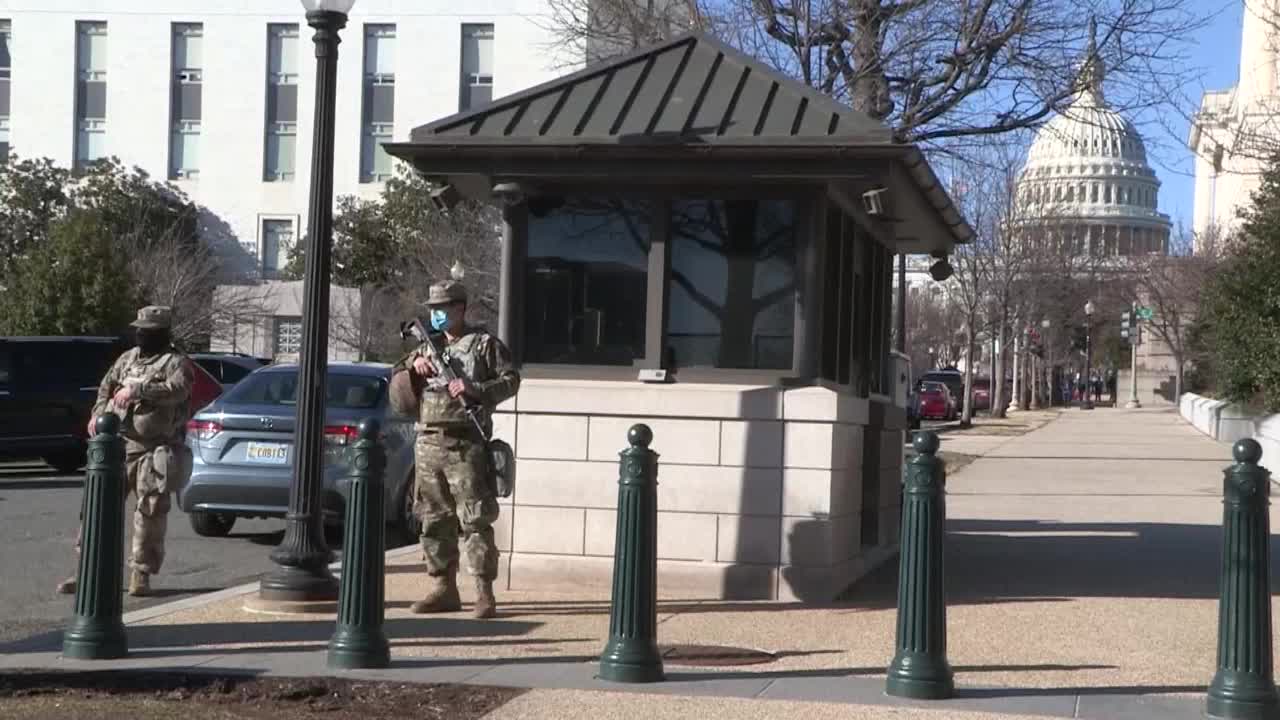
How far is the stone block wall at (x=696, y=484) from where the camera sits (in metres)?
10.2

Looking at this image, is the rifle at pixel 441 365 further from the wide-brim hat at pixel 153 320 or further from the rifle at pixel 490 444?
the wide-brim hat at pixel 153 320

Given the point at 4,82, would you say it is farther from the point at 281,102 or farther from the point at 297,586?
the point at 297,586

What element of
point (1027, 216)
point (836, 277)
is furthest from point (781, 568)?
point (1027, 216)

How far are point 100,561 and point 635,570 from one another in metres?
2.54

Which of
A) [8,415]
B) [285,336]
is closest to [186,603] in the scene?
[8,415]

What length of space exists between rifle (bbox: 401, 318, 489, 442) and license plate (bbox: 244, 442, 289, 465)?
14.0ft

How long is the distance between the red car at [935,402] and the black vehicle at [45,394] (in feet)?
106

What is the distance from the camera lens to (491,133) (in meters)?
10.4

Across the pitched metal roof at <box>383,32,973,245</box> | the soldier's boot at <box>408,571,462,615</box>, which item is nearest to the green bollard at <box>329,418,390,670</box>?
the soldier's boot at <box>408,571,462,615</box>

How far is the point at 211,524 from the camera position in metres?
14.8

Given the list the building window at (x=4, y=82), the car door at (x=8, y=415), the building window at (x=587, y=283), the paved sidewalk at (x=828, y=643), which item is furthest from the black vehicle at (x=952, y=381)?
the building window at (x=587, y=283)

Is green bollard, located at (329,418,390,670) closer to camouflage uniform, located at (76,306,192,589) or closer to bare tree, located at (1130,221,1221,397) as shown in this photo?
camouflage uniform, located at (76,306,192,589)

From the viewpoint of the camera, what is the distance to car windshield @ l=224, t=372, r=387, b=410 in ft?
46.3

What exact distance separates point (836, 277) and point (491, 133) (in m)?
2.41
